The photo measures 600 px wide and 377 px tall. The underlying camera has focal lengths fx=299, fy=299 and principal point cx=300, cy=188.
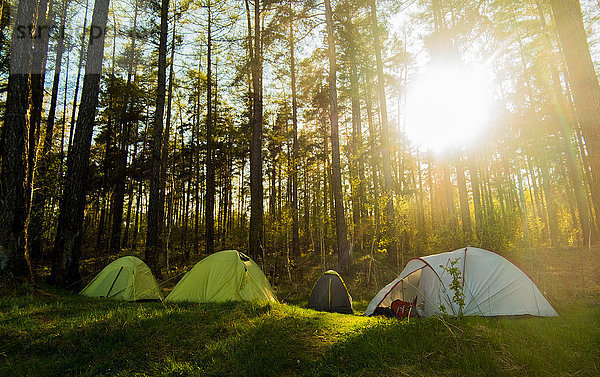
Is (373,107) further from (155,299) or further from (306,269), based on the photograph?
(155,299)

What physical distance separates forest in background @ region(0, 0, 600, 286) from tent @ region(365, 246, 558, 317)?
93.9 inches

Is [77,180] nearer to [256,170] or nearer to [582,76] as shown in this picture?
[256,170]

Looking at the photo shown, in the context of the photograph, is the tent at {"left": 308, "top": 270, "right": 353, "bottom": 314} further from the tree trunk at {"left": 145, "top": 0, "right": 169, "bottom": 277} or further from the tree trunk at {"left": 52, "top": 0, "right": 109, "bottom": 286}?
the tree trunk at {"left": 145, "top": 0, "right": 169, "bottom": 277}

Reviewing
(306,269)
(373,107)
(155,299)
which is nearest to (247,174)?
(373,107)

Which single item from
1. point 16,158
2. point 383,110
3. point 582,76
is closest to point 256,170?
point 383,110

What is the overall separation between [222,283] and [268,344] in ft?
12.0

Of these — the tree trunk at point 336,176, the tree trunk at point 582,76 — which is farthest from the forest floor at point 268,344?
the tree trunk at point 336,176

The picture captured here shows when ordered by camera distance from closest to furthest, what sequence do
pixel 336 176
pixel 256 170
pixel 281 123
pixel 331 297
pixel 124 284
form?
1. pixel 124 284
2. pixel 331 297
3. pixel 336 176
4. pixel 256 170
5. pixel 281 123

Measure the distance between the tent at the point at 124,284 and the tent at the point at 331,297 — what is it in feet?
14.5

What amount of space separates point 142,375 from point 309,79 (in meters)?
17.1

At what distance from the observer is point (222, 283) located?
7672mm

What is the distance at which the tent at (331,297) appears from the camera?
8352mm

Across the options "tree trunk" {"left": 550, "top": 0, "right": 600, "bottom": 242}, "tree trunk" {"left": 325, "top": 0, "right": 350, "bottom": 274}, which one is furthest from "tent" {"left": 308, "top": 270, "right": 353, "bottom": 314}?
"tree trunk" {"left": 550, "top": 0, "right": 600, "bottom": 242}

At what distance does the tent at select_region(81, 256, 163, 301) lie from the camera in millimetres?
8094
